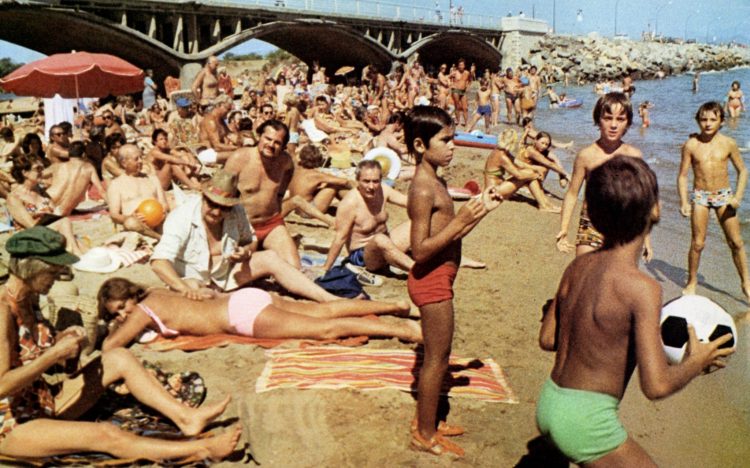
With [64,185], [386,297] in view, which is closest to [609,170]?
[386,297]

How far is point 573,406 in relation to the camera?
7.34ft

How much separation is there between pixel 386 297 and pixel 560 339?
373 cm

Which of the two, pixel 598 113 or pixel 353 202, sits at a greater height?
pixel 598 113

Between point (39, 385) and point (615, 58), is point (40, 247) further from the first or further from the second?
point (615, 58)

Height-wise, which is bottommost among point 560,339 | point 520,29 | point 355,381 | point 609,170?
point 355,381

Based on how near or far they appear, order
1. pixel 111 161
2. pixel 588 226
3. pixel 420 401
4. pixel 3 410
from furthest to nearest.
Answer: pixel 111 161 → pixel 588 226 → pixel 420 401 → pixel 3 410

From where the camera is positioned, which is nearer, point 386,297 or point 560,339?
point 560,339

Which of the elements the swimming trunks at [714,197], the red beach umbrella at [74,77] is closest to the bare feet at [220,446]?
the swimming trunks at [714,197]

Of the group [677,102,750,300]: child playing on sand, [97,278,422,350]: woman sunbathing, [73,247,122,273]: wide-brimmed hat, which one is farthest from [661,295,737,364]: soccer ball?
[73,247,122,273]: wide-brimmed hat

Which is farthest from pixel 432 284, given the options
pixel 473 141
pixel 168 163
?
pixel 473 141

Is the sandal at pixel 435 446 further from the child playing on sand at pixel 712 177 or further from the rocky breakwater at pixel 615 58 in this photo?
the rocky breakwater at pixel 615 58

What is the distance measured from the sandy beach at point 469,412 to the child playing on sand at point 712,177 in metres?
1.08

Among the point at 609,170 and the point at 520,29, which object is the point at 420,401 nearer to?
the point at 609,170

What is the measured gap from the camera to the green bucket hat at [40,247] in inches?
123
